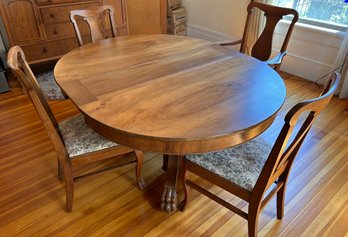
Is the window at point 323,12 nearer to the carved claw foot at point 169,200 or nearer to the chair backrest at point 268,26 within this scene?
the chair backrest at point 268,26

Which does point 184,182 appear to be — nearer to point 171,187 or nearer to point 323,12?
point 171,187

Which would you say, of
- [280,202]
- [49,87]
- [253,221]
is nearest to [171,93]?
[253,221]

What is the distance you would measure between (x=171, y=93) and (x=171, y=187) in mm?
575

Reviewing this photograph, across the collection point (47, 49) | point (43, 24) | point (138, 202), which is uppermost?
point (43, 24)

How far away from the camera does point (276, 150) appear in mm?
1037

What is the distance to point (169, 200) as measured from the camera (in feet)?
5.17

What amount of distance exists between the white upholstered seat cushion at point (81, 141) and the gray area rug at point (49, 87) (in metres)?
1.14

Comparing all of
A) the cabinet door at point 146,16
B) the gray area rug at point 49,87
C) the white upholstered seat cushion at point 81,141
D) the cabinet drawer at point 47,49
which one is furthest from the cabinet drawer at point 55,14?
the white upholstered seat cushion at point 81,141

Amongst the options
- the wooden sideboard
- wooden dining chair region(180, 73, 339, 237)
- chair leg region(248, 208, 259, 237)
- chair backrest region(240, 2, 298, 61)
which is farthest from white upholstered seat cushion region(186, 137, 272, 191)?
the wooden sideboard

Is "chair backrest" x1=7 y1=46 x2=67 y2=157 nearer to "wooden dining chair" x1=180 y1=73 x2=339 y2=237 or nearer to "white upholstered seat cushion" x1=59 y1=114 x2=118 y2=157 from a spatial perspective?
"white upholstered seat cushion" x1=59 y1=114 x2=118 y2=157

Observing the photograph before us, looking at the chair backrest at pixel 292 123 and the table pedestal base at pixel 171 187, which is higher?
the chair backrest at pixel 292 123

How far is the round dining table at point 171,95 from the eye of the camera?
105 cm

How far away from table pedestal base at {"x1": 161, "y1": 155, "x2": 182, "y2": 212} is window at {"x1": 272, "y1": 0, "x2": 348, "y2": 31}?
2.33 m

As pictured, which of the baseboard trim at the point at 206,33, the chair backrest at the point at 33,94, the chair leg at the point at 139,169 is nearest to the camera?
the chair backrest at the point at 33,94
